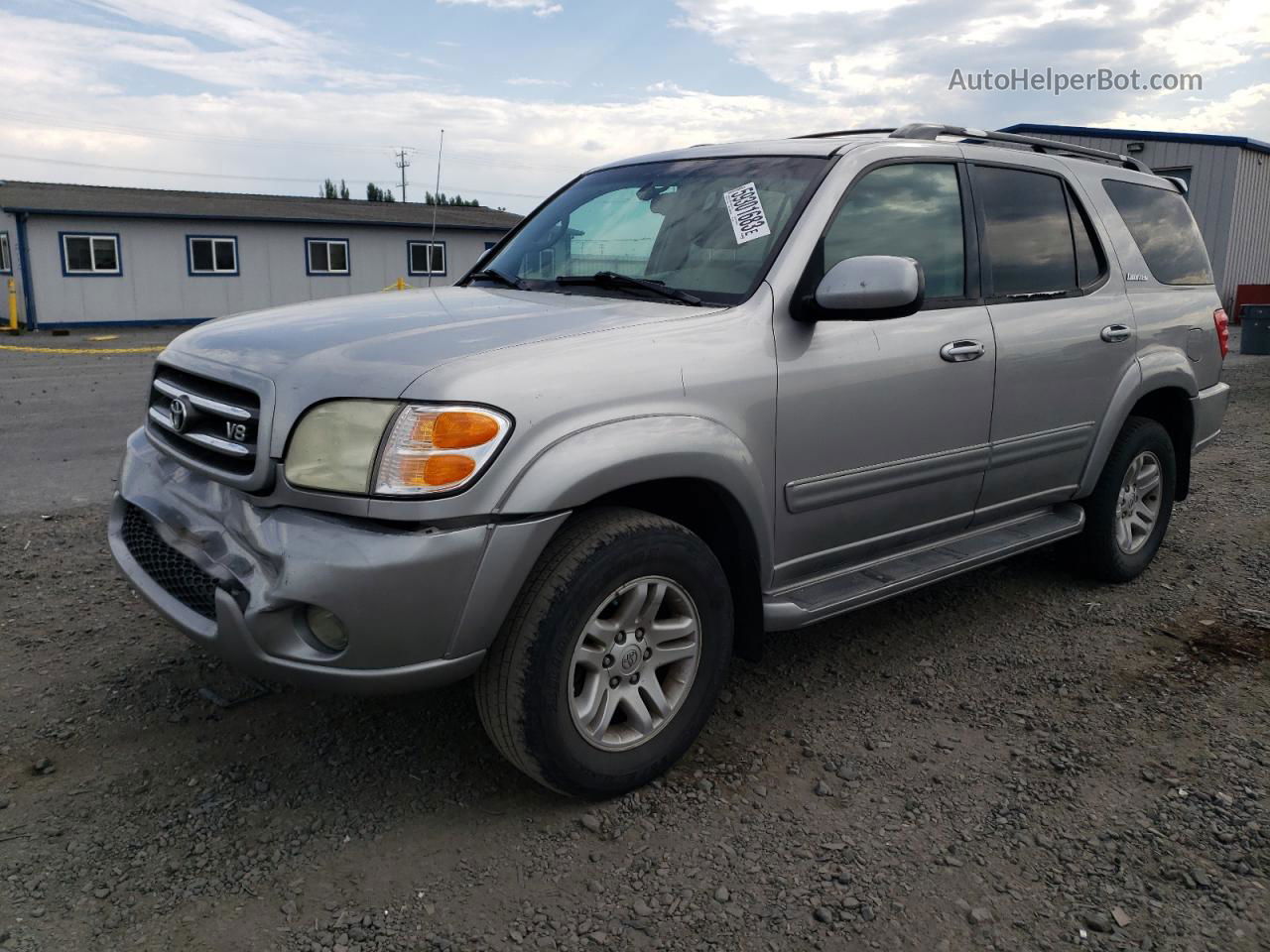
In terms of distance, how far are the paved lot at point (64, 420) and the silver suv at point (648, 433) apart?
3.54 metres

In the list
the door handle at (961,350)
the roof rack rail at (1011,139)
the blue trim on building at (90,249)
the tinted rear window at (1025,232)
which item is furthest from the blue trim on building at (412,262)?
the door handle at (961,350)

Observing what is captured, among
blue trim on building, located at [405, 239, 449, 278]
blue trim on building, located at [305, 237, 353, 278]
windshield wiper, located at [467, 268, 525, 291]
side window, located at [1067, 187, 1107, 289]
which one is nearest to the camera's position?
windshield wiper, located at [467, 268, 525, 291]

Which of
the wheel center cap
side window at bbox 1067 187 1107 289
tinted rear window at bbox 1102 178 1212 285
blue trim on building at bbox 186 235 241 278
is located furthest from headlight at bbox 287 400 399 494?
blue trim on building at bbox 186 235 241 278

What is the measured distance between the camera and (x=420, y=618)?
2.41 meters

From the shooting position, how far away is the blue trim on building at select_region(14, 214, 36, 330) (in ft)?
76.0

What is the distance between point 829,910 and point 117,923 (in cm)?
167

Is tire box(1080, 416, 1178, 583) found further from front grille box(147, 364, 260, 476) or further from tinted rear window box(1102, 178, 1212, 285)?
front grille box(147, 364, 260, 476)

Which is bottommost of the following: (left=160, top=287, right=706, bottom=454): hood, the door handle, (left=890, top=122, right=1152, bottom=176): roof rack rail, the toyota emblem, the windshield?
the toyota emblem

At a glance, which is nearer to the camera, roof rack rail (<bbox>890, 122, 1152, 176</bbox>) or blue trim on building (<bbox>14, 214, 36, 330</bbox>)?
roof rack rail (<bbox>890, 122, 1152, 176</bbox>)

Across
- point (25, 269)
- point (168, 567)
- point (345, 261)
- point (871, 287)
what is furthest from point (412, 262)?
point (871, 287)

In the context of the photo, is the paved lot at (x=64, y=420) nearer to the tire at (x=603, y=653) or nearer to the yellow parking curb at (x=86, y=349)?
the yellow parking curb at (x=86, y=349)

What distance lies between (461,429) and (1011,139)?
10.3 ft

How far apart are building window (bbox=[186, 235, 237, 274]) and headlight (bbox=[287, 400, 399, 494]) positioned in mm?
25991

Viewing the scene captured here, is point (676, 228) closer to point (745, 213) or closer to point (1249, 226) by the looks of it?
point (745, 213)
